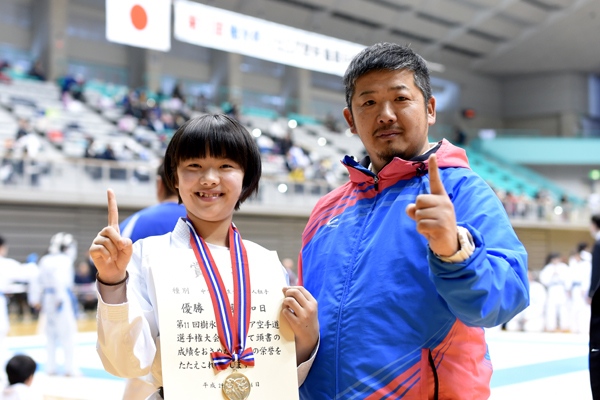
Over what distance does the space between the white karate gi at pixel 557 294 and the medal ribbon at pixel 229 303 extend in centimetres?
1186

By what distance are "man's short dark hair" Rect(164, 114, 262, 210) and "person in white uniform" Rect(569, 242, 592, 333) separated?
1106cm

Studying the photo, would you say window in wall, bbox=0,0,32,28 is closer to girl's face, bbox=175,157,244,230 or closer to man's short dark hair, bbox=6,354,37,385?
man's short dark hair, bbox=6,354,37,385

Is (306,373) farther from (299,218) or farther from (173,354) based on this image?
(299,218)

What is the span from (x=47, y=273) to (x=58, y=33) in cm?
1527

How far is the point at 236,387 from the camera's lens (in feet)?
4.89

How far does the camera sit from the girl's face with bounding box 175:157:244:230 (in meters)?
1.66

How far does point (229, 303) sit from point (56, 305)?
6509 mm

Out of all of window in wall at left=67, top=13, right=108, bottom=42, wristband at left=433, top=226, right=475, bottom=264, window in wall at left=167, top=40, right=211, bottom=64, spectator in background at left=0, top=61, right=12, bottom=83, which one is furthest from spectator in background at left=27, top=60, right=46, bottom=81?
wristband at left=433, top=226, right=475, bottom=264

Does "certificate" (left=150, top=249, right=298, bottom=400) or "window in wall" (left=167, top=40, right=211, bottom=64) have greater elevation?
"window in wall" (left=167, top=40, right=211, bottom=64)

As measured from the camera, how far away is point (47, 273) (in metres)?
7.38

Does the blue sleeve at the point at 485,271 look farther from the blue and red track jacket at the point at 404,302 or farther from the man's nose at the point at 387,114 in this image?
the man's nose at the point at 387,114

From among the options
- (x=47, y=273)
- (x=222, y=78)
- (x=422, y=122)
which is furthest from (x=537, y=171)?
(x=422, y=122)

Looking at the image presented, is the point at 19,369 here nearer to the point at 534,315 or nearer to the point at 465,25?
the point at 534,315

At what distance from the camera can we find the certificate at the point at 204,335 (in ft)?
4.80
